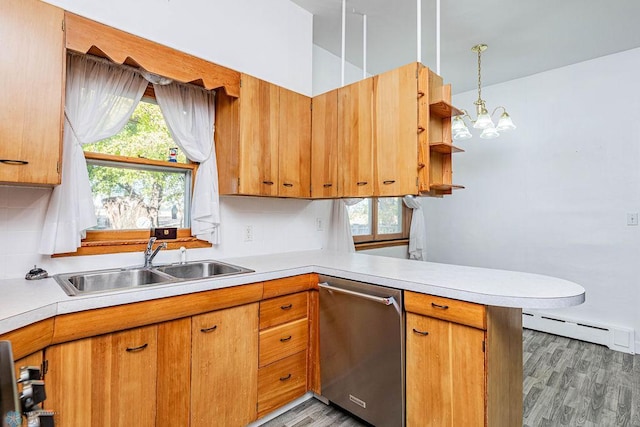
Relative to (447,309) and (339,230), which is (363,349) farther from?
(339,230)

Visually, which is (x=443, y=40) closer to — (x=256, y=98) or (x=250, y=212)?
(x=256, y=98)

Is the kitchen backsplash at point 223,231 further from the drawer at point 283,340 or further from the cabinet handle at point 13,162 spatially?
the drawer at point 283,340

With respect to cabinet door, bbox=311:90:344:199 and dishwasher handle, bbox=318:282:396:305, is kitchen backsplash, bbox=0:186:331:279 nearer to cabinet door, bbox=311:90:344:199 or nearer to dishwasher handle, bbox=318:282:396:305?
cabinet door, bbox=311:90:344:199

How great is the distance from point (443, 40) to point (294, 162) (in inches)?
76.5

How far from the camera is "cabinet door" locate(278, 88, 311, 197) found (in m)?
2.42

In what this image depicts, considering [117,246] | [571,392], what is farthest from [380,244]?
[117,246]

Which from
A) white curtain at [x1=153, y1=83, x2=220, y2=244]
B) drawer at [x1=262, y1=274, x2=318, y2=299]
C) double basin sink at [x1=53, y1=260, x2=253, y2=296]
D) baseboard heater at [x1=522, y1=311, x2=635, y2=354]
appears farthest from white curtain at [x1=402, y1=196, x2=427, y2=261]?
double basin sink at [x1=53, y1=260, x2=253, y2=296]

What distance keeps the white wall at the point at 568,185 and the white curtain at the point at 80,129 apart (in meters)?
3.89

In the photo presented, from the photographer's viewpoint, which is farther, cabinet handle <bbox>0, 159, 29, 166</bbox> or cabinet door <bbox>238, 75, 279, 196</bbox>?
cabinet door <bbox>238, 75, 279, 196</bbox>

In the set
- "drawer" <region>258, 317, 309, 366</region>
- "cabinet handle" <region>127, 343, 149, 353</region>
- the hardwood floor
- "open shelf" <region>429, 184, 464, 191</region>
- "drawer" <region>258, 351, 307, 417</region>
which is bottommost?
the hardwood floor

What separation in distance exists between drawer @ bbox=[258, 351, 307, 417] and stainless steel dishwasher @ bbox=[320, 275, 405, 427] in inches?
5.3

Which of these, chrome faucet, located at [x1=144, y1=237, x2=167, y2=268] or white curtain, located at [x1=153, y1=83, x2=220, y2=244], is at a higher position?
white curtain, located at [x1=153, y1=83, x2=220, y2=244]

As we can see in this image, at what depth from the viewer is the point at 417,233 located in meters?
4.34

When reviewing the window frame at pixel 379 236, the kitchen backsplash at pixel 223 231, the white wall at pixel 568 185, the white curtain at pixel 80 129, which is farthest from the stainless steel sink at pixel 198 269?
the white wall at pixel 568 185
